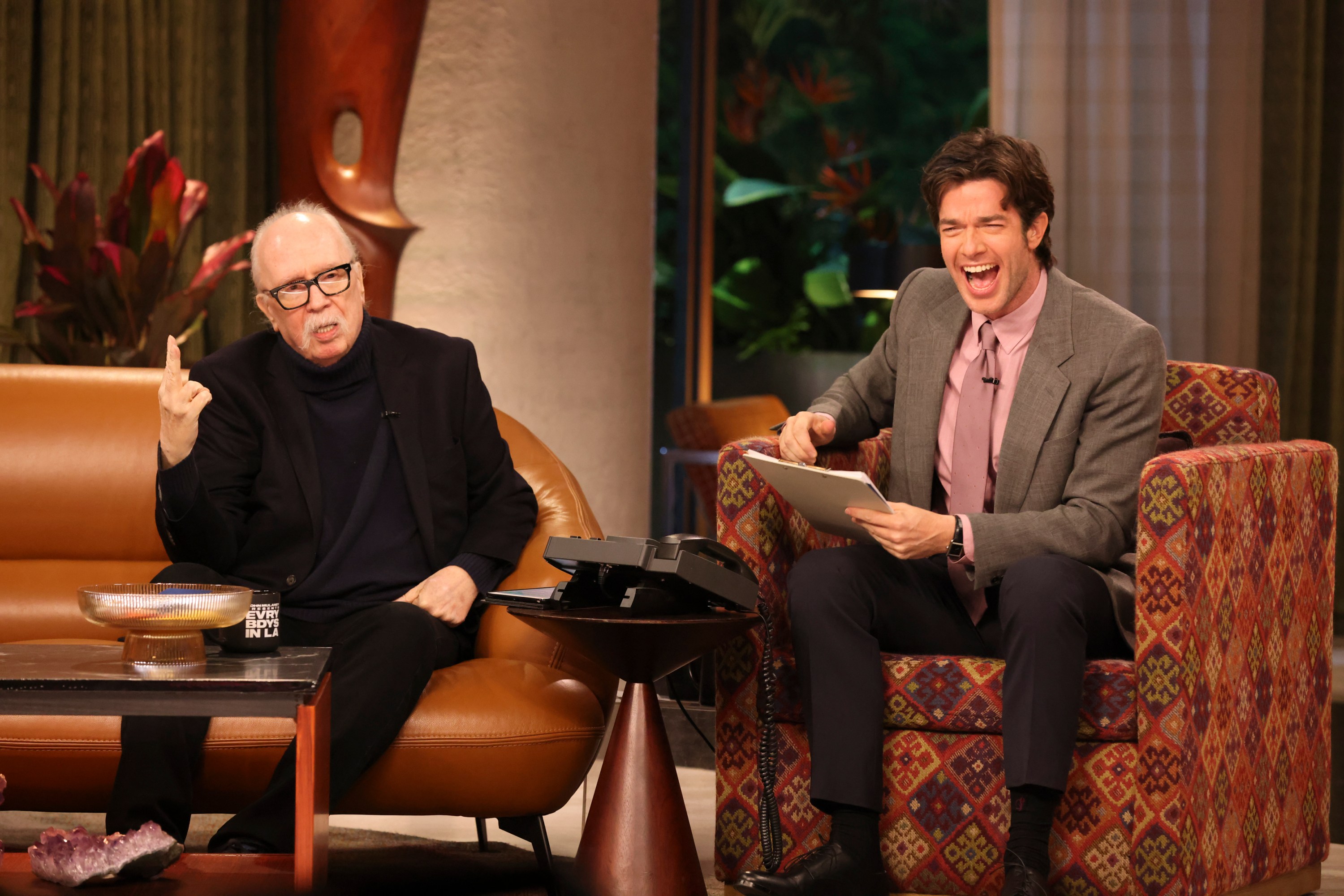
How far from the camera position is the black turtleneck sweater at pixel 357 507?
2.23 m

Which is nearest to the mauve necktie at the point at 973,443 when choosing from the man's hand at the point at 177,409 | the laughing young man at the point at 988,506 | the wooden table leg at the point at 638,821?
the laughing young man at the point at 988,506

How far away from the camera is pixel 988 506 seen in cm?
226

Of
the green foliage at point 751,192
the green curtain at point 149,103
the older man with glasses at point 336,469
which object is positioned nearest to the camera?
the older man with glasses at point 336,469

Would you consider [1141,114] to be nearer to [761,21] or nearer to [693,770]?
[761,21]

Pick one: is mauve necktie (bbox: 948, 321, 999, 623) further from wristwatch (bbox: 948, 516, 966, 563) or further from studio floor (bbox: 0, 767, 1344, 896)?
studio floor (bbox: 0, 767, 1344, 896)

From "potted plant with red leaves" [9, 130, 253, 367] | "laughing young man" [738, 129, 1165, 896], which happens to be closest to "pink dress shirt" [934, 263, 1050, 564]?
"laughing young man" [738, 129, 1165, 896]

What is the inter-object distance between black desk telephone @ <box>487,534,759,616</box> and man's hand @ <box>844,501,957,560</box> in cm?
19

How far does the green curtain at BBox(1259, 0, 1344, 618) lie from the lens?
498 cm

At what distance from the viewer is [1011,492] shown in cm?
217

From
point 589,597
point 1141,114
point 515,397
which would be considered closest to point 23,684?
point 589,597

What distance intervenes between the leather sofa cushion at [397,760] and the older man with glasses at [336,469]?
0.14 metres

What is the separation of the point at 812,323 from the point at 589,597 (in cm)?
429

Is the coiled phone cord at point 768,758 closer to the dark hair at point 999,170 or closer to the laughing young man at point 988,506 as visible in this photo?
the laughing young man at point 988,506

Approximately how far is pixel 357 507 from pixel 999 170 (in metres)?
1.17
